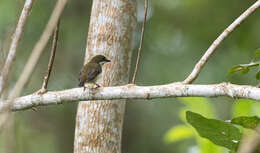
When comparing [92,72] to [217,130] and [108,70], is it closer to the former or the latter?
[108,70]

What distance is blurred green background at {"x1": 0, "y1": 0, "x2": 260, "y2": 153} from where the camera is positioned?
9812 mm

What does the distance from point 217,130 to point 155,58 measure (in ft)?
27.0

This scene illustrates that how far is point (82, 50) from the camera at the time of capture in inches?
400

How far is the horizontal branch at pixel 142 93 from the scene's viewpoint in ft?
9.02

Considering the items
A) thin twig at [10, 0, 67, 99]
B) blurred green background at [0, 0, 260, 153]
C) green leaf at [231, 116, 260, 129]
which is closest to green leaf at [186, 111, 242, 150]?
green leaf at [231, 116, 260, 129]

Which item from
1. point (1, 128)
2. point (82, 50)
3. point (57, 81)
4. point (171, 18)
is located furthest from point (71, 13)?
point (1, 128)

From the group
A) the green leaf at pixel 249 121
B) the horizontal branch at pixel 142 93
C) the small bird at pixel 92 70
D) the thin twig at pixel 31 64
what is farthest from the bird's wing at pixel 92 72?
the thin twig at pixel 31 64

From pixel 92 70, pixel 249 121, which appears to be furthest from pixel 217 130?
pixel 92 70

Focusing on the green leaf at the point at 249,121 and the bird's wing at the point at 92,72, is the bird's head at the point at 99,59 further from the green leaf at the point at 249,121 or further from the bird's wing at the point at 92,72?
the green leaf at the point at 249,121

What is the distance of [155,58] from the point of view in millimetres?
10891

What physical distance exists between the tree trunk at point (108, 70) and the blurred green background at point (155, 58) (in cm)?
516

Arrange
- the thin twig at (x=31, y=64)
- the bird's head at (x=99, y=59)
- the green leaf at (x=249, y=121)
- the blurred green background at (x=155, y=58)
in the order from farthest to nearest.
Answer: the blurred green background at (x=155, y=58) < the bird's head at (x=99, y=59) < the green leaf at (x=249, y=121) < the thin twig at (x=31, y=64)

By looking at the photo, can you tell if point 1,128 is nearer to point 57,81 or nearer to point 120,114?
point 120,114

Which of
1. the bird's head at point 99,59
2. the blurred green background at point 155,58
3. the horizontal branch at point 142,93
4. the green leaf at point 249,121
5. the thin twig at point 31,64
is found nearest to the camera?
the thin twig at point 31,64
